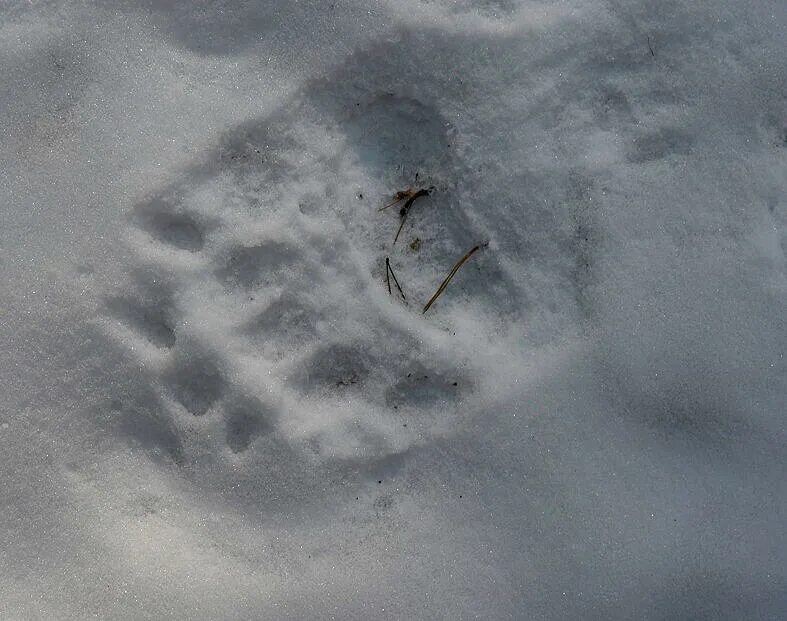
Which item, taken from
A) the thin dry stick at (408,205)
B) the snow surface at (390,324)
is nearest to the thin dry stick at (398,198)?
Result: the thin dry stick at (408,205)

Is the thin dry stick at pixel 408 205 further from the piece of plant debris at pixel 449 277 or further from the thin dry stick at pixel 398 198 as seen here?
the piece of plant debris at pixel 449 277

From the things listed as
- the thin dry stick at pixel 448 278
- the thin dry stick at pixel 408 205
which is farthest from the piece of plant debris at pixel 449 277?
the thin dry stick at pixel 408 205

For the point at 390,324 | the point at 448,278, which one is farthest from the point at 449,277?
the point at 390,324

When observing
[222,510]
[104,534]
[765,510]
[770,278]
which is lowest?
[104,534]

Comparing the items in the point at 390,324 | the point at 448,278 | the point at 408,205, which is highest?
the point at 408,205

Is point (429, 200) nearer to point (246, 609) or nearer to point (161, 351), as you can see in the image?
point (161, 351)

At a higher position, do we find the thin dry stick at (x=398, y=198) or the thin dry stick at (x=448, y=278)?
the thin dry stick at (x=398, y=198)

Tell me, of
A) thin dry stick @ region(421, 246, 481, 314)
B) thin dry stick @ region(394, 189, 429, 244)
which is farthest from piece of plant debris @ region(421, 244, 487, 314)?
thin dry stick @ region(394, 189, 429, 244)

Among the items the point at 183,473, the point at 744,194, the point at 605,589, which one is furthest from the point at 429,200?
the point at 605,589

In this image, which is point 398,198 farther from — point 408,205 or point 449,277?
point 449,277
